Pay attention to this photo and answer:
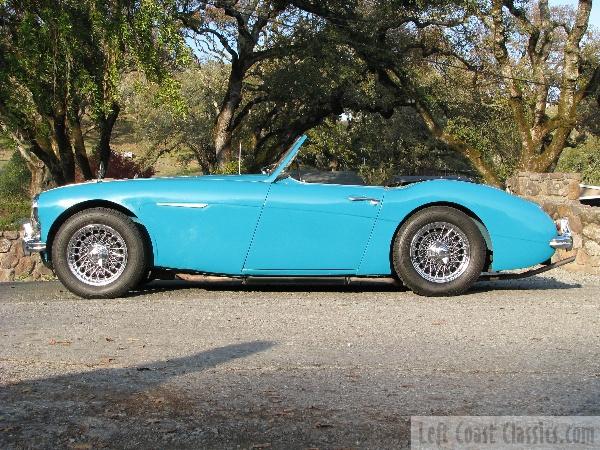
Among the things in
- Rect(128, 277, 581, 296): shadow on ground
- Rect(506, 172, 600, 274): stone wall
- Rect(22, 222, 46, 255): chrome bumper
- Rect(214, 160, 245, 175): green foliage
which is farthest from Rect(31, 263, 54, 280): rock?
Rect(214, 160, 245, 175): green foliage

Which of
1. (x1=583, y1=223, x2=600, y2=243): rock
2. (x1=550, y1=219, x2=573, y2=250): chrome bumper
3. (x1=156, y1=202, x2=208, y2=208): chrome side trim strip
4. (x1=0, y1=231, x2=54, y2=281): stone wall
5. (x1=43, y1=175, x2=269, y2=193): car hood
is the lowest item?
(x1=0, y1=231, x2=54, y2=281): stone wall

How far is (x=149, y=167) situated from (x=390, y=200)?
3728 centimetres

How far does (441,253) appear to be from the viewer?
713 centimetres

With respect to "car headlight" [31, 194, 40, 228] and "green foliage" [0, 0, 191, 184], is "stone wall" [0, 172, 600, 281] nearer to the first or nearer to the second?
"green foliage" [0, 0, 191, 184]

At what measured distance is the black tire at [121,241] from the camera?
696cm

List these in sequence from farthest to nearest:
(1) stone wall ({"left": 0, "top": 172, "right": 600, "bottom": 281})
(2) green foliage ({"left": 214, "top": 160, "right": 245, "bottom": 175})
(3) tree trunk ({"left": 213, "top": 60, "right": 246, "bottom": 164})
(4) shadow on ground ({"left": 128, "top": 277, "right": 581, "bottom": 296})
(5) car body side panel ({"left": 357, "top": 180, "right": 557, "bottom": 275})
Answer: (3) tree trunk ({"left": 213, "top": 60, "right": 246, "bottom": 164})
(2) green foliage ({"left": 214, "top": 160, "right": 245, "bottom": 175})
(1) stone wall ({"left": 0, "top": 172, "right": 600, "bottom": 281})
(4) shadow on ground ({"left": 128, "top": 277, "right": 581, "bottom": 296})
(5) car body side panel ({"left": 357, "top": 180, "right": 557, "bottom": 275})

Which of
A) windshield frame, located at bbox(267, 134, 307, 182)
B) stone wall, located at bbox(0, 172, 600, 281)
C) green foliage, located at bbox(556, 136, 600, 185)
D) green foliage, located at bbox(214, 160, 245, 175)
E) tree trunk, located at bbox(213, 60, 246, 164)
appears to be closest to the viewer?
windshield frame, located at bbox(267, 134, 307, 182)

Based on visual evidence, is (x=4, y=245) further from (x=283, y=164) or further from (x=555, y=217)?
(x=555, y=217)

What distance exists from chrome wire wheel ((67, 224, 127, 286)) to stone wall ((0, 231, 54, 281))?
233 inches

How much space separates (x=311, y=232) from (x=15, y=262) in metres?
7.35

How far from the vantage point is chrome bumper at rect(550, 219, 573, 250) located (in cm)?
721

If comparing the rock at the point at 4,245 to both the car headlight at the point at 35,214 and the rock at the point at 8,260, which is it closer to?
the rock at the point at 8,260

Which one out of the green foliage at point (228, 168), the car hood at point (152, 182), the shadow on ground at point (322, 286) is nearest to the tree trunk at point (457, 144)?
the green foliage at point (228, 168)

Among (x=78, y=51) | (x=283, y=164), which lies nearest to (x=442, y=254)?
(x=283, y=164)
